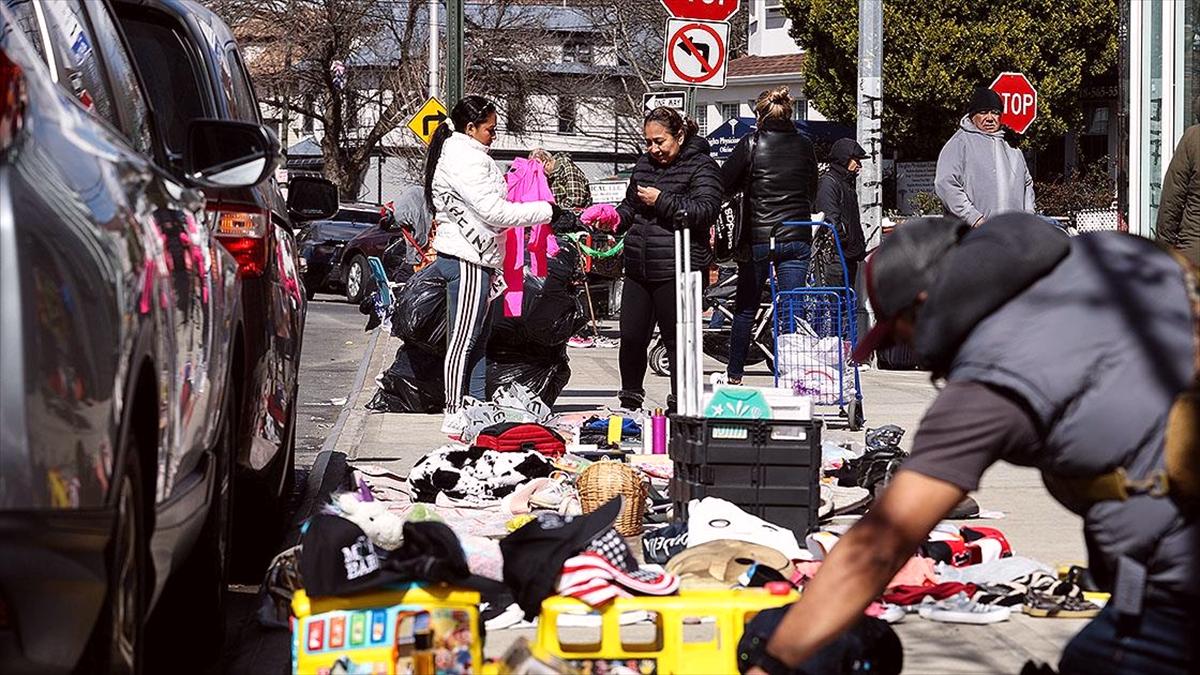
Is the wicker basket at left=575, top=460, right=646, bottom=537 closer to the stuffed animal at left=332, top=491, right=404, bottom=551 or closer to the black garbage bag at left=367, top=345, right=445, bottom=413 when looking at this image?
the stuffed animal at left=332, top=491, right=404, bottom=551

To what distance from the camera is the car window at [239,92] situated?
716cm

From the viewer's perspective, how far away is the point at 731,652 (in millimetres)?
4617

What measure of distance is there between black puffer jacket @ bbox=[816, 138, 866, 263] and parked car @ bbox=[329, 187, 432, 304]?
5081 mm

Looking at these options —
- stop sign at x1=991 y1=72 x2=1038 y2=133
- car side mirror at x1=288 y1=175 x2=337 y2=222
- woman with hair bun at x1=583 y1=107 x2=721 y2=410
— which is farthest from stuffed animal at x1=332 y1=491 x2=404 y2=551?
stop sign at x1=991 y1=72 x2=1038 y2=133

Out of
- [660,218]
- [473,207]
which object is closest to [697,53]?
[660,218]

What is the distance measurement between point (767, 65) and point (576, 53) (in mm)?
13554

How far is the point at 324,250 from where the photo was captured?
1248 inches

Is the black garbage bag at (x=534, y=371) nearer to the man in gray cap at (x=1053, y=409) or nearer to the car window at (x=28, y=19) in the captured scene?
the car window at (x=28, y=19)

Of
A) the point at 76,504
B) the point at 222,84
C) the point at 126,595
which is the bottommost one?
the point at 126,595

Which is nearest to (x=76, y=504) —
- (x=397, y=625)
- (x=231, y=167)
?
(x=397, y=625)

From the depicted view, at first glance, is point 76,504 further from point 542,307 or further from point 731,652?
point 542,307

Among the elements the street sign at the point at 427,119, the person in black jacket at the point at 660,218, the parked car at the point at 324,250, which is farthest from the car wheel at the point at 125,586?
the parked car at the point at 324,250

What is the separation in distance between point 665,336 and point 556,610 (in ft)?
21.6

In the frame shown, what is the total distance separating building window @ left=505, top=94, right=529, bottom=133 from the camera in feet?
197
